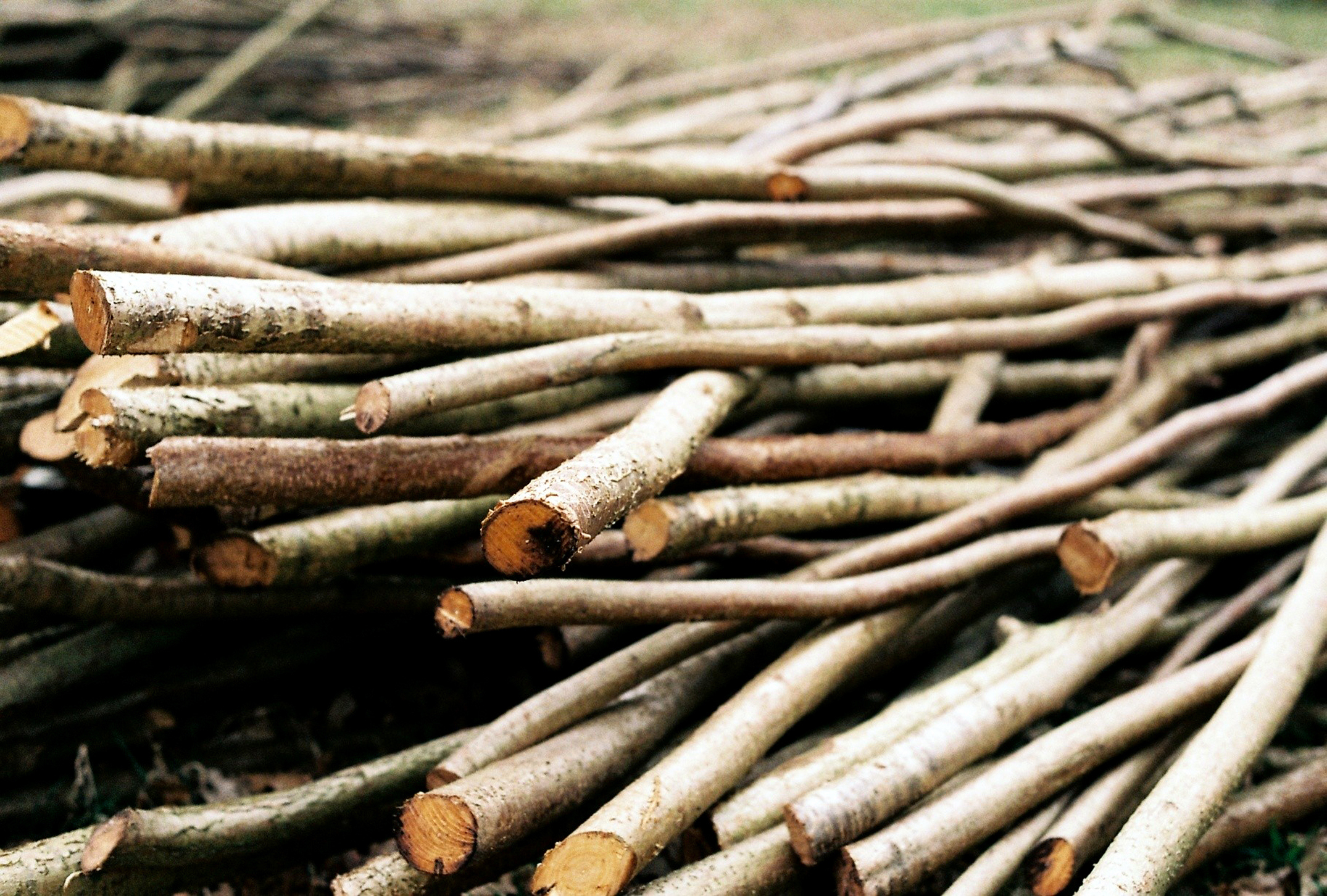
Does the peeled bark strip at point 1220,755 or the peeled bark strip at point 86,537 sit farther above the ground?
the peeled bark strip at point 86,537

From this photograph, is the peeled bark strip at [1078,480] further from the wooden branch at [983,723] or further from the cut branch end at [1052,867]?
the cut branch end at [1052,867]

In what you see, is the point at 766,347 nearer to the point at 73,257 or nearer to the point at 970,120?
the point at 73,257

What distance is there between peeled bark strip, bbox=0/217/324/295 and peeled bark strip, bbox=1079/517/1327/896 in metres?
1.81

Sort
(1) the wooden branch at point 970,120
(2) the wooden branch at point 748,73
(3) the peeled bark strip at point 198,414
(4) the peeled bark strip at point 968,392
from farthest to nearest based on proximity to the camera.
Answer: (2) the wooden branch at point 748,73 < (1) the wooden branch at point 970,120 < (4) the peeled bark strip at point 968,392 < (3) the peeled bark strip at point 198,414

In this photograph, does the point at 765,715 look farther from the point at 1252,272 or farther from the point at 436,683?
the point at 1252,272

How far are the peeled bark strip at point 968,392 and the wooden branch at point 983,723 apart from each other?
0.59m

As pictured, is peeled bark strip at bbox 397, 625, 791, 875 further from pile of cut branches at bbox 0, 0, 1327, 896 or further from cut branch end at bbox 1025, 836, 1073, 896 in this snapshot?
cut branch end at bbox 1025, 836, 1073, 896

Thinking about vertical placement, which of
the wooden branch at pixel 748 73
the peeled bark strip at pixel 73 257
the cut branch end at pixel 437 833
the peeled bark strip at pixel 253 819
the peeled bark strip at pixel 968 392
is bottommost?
the peeled bark strip at pixel 253 819

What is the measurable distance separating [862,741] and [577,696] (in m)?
0.55

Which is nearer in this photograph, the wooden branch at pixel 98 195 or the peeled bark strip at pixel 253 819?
the peeled bark strip at pixel 253 819

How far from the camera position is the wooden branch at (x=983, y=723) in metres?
1.81

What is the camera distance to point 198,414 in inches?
76.1

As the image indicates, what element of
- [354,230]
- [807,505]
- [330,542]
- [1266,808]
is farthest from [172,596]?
[1266,808]

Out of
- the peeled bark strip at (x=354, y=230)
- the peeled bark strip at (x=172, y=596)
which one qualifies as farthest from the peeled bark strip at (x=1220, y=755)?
the peeled bark strip at (x=354, y=230)
